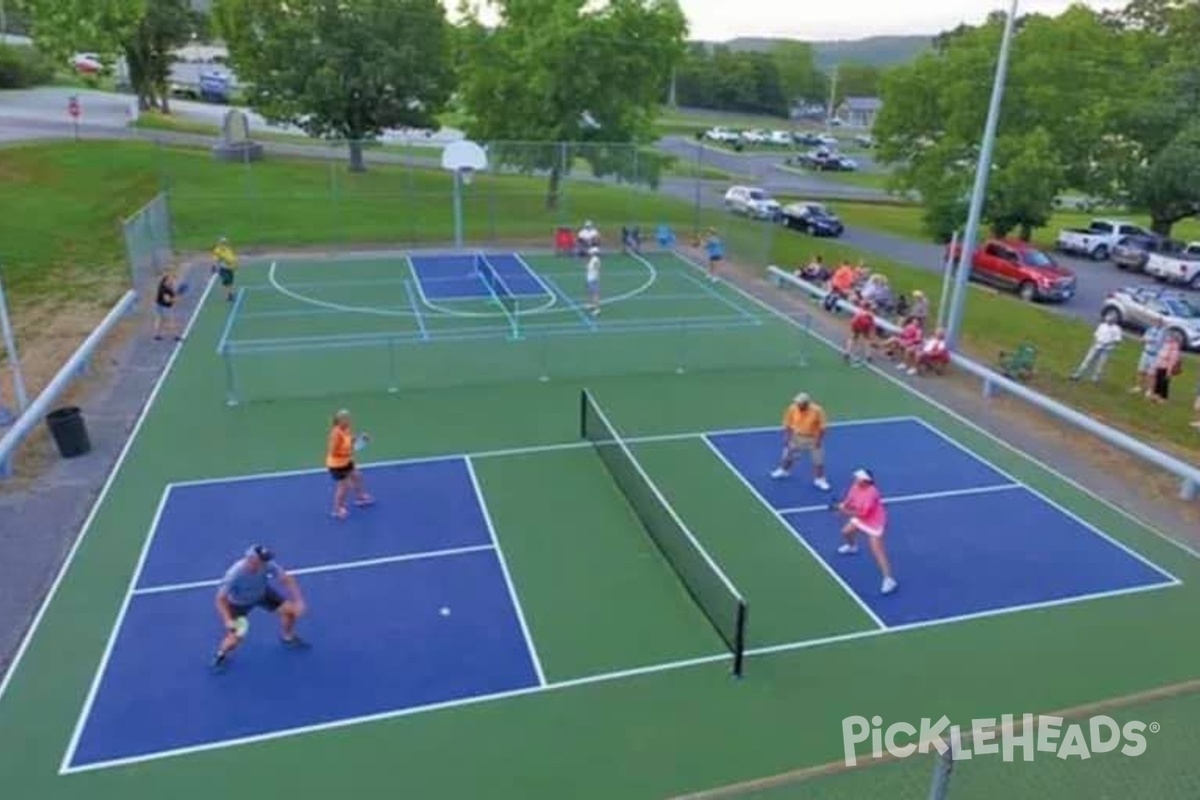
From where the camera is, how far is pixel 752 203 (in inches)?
1697

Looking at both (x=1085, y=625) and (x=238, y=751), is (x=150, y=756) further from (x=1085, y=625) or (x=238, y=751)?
(x=1085, y=625)

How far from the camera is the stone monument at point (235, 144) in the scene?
1721 inches

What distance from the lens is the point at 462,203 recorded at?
117 ft

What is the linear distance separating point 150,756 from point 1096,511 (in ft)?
43.0

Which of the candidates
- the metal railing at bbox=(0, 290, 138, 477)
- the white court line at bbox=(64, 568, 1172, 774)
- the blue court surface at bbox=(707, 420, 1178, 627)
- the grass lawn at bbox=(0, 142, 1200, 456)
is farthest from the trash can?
the blue court surface at bbox=(707, 420, 1178, 627)

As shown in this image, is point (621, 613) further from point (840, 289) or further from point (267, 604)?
point (840, 289)

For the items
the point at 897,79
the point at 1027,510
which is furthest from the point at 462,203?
the point at 1027,510

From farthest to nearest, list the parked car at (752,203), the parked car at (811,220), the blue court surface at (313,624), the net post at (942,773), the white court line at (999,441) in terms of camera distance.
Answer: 1. the parked car at (811,220)
2. the parked car at (752,203)
3. the white court line at (999,441)
4. the blue court surface at (313,624)
5. the net post at (942,773)

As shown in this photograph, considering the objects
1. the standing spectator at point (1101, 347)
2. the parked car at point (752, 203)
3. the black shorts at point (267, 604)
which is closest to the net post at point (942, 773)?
the black shorts at point (267, 604)

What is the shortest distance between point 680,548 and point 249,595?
5054 millimetres

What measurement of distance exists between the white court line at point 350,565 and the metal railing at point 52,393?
4327 mm

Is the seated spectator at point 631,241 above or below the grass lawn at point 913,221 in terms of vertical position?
above

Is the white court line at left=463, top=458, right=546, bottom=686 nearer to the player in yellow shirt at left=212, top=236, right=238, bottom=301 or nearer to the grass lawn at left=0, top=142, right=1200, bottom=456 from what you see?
the player in yellow shirt at left=212, top=236, right=238, bottom=301

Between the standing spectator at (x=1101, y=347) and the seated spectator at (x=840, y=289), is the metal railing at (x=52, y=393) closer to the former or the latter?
the seated spectator at (x=840, y=289)
